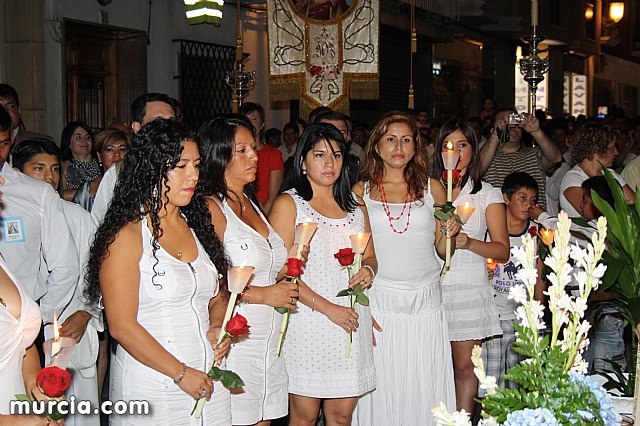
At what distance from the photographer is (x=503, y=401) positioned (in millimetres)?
2023

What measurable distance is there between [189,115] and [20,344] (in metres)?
8.82

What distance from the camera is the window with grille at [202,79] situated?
36.6 ft

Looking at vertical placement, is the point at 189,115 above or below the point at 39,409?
above

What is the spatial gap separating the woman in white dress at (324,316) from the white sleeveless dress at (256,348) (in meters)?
0.30

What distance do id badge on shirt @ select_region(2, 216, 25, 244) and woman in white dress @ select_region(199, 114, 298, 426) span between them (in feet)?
3.09

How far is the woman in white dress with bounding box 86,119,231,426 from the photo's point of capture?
3076 millimetres

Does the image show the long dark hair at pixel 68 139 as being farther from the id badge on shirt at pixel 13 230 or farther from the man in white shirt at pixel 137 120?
the id badge on shirt at pixel 13 230

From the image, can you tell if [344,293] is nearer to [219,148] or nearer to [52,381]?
[219,148]

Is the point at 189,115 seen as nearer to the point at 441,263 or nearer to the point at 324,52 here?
the point at 324,52

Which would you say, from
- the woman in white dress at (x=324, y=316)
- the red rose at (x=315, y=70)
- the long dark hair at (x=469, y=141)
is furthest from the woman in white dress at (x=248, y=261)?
the red rose at (x=315, y=70)

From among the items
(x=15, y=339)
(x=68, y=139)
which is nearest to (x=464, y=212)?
(x=15, y=339)

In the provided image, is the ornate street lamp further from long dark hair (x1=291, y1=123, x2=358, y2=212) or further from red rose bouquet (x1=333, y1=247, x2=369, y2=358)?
red rose bouquet (x1=333, y1=247, x2=369, y2=358)

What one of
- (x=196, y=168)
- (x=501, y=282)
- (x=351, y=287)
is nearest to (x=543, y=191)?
(x=501, y=282)

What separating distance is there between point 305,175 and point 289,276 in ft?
2.82
